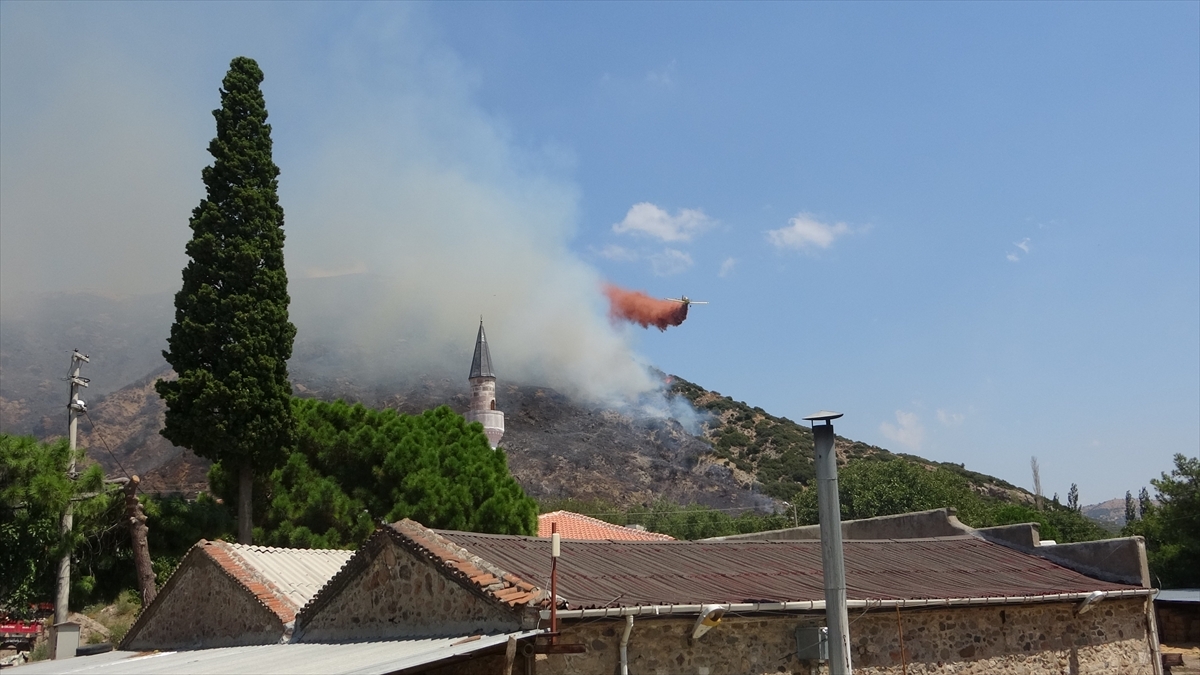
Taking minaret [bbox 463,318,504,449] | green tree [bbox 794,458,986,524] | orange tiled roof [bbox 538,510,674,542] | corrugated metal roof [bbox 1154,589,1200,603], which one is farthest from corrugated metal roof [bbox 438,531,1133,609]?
minaret [bbox 463,318,504,449]

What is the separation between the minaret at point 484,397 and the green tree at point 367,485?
148 ft

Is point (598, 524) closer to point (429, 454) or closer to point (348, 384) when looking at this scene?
point (429, 454)

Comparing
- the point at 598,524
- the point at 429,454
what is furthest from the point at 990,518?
the point at 429,454

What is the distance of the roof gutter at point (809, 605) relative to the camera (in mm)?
10867

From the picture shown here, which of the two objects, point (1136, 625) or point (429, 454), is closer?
point (1136, 625)

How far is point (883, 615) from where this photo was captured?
45.0ft

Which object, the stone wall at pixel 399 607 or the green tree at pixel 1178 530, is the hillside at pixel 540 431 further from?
the stone wall at pixel 399 607

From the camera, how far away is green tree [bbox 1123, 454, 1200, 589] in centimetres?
4028

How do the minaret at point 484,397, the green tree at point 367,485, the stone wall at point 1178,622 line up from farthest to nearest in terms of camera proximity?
the minaret at point 484,397
the green tree at point 367,485
the stone wall at point 1178,622

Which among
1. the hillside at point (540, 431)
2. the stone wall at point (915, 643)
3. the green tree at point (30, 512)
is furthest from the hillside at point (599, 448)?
the stone wall at point (915, 643)

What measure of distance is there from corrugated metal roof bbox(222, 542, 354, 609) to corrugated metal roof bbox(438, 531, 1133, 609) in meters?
4.61

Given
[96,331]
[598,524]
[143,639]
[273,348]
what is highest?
[96,331]

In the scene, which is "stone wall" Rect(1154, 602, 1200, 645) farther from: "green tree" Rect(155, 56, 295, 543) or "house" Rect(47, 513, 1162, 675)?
"green tree" Rect(155, 56, 295, 543)

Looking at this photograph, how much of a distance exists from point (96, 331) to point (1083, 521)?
149 metres
